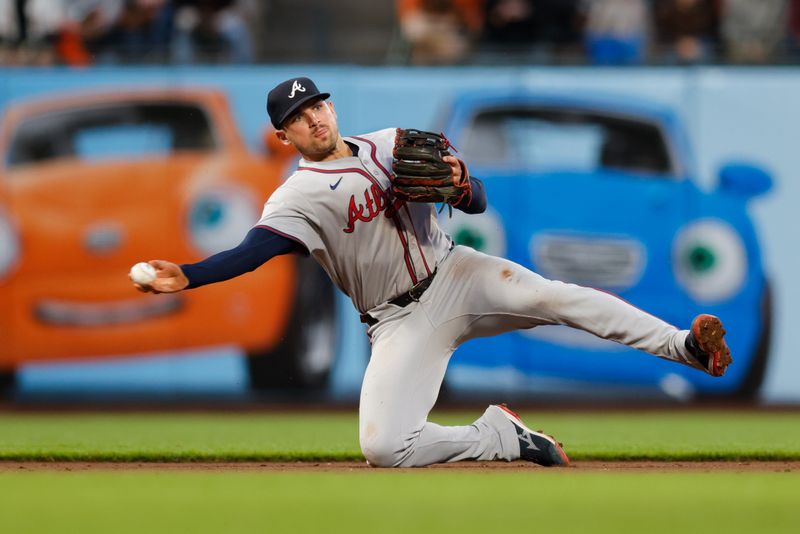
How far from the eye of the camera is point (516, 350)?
444 inches

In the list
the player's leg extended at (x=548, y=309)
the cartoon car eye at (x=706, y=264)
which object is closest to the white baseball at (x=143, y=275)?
the player's leg extended at (x=548, y=309)

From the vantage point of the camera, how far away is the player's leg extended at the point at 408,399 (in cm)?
559

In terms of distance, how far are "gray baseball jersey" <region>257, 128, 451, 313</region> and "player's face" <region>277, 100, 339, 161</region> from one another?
89 millimetres

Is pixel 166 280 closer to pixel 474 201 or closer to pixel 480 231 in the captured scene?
pixel 474 201

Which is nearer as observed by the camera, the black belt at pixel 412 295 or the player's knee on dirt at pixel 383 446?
the player's knee on dirt at pixel 383 446

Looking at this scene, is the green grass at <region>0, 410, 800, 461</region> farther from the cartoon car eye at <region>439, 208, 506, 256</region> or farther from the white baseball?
the white baseball

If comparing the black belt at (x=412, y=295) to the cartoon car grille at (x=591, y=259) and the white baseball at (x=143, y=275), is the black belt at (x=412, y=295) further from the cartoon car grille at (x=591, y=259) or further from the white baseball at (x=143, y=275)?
the cartoon car grille at (x=591, y=259)

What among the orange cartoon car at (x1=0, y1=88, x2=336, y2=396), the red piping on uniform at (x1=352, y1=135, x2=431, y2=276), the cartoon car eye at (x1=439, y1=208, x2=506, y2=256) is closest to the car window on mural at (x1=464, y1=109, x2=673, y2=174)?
the cartoon car eye at (x1=439, y1=208, x2=506, y2=256)

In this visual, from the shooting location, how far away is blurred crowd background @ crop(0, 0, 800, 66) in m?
11.7

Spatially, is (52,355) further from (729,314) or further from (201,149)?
(729,314)

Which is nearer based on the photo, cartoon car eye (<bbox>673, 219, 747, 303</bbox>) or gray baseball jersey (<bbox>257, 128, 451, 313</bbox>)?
gray baseball jersey (<bbox>257, 128, 451, 313</bbox>)

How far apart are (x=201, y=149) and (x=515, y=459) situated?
633 cm

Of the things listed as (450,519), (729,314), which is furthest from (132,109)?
(450,519)

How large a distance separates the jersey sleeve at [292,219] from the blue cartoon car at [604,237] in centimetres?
586
